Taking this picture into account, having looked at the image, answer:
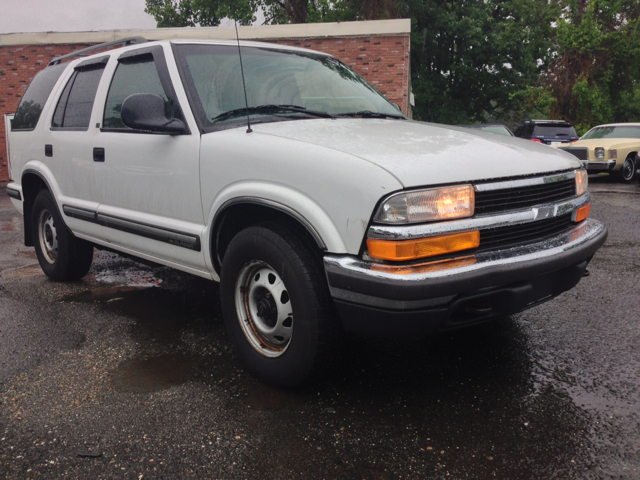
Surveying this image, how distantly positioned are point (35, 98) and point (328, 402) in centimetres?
408

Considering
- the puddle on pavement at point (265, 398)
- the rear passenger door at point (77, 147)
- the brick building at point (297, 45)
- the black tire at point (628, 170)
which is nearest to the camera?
the puddle on pavement at point (265, 398)

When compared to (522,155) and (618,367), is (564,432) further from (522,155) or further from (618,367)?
(522,155)

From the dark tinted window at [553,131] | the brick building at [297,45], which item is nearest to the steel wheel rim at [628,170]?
the dark tinted window at [553,131]

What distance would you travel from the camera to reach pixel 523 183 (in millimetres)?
2732

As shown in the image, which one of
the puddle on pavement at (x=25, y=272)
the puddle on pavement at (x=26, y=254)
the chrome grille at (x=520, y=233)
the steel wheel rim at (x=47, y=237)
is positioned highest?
the chrome grille at (x=520, y=233)

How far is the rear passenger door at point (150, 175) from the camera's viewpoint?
3334 millimetres

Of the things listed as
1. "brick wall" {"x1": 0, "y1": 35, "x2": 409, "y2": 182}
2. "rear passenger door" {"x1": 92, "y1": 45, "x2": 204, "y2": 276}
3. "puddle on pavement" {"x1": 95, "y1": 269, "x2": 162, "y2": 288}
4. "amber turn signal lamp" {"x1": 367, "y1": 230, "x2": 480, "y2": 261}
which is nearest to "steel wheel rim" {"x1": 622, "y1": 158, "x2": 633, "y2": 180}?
"brick wall" {"x1": 0, "y1": 35, "x2": 409, "y2": 182}

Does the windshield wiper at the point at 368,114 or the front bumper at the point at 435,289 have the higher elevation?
the windshield wiper at the point at 368,114

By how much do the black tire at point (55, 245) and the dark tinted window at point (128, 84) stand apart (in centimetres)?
119

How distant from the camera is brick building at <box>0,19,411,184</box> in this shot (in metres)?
17.1

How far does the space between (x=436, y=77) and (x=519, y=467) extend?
3576 centimetres

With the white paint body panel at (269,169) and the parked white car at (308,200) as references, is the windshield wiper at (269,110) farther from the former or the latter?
the white paint body panel at (269,169)

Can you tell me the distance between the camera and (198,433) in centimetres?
256

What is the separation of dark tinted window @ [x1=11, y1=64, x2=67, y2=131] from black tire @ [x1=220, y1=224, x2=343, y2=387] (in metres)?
3.01
